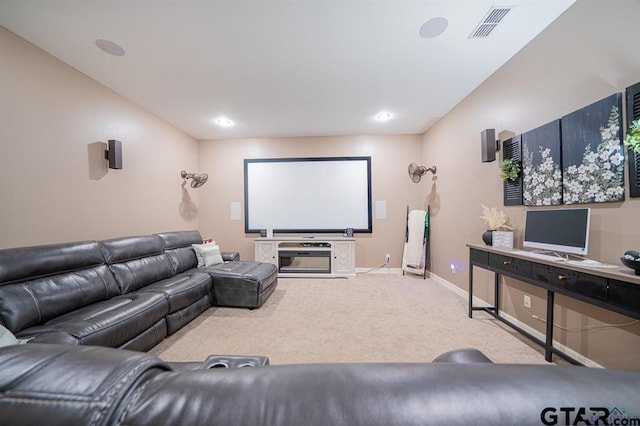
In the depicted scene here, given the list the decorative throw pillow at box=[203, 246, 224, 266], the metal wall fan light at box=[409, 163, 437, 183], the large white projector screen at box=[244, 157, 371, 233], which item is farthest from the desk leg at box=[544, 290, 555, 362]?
the decorative throw pillow at box=[203, 246, 224, 266]

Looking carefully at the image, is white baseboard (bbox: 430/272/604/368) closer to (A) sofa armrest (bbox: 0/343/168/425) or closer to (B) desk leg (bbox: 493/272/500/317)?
(B) desk leg (bbox: 493/272/500/317)

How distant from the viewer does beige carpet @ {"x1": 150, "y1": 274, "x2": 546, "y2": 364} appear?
1998 mm

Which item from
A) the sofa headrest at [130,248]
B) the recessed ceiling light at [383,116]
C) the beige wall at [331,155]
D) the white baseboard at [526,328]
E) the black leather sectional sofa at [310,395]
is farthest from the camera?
the beige wall at [331,155]

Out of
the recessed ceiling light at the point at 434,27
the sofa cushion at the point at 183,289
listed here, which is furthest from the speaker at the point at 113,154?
the recessed ceiling light at the point at 434,27

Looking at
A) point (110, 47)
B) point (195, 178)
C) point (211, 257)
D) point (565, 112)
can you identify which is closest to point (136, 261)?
point (211, 257)

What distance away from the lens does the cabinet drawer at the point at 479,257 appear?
2427mm

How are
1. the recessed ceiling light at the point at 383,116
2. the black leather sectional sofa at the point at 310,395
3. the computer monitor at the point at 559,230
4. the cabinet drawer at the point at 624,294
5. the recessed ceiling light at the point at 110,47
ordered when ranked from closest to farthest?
the black leather sectional sofa at the point at 310,395 → the cabinet drawer at the point at 624,294 → the computer monitor at the point at 559,230 → the recessed ceiling light at the point at 110,47 → the recessed ceiling light at the point at 383,116

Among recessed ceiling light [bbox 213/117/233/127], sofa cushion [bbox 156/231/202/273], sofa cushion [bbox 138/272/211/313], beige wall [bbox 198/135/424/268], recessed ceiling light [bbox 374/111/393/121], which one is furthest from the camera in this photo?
beige wall [bbox 198/135/424/268]

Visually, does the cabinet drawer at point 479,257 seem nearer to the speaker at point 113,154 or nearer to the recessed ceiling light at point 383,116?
the recessed ceiling light at point 383,116

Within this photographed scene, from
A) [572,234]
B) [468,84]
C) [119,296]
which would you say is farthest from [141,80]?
[572,234]

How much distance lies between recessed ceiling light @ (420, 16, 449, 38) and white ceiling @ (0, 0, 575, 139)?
4 centimetres

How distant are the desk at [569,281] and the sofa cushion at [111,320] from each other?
325 centimetres

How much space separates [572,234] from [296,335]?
248 centimetres

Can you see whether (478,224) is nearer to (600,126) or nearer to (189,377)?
(600,126)
